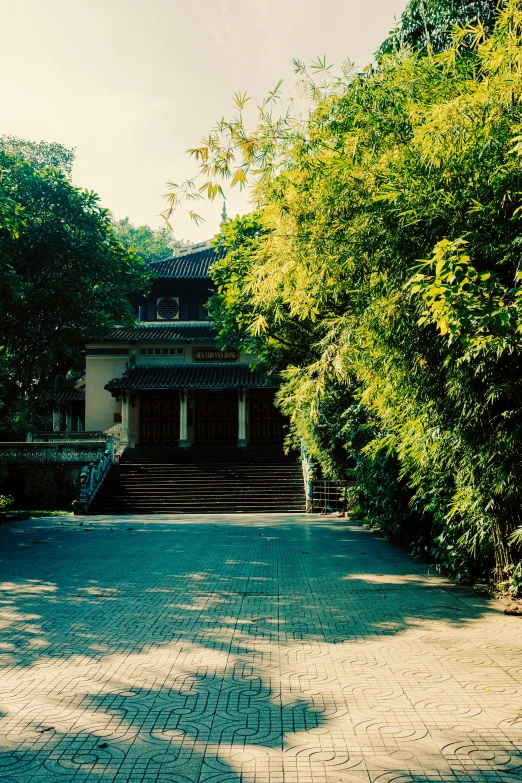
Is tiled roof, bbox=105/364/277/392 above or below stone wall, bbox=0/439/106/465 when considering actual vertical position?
above

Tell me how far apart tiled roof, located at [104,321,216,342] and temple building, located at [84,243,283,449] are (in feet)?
0.15

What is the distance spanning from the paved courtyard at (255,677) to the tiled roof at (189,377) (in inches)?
751

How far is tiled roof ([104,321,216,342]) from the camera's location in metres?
29.4

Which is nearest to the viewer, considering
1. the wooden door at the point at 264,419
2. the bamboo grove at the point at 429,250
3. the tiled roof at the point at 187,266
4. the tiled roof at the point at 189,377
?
the bamboo grove at the point at 429,250

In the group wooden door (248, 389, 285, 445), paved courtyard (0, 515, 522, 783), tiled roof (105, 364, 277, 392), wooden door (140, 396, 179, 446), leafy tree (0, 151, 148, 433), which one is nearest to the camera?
paved courtyard (0, 515, 522, 783)

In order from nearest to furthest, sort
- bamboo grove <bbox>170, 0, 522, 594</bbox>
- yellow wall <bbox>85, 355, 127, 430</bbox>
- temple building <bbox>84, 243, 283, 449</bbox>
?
bamboo grove <bbox>170, 0, 522, 594</bbox>, temple building <bbox>84, 243, 283, 449</bbox>, yellow wall <bbox>85, 355, 127, 430</bbox>

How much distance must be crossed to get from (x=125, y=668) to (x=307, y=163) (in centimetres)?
586

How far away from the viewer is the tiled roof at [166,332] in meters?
29.4

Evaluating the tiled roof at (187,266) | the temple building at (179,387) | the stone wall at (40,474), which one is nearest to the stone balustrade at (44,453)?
the stone wall at (40,474)

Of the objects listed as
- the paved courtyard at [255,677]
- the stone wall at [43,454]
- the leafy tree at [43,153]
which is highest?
the leafy tree at [43,153]

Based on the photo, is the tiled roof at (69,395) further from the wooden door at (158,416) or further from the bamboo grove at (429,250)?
the bamboo grove at (429,250)

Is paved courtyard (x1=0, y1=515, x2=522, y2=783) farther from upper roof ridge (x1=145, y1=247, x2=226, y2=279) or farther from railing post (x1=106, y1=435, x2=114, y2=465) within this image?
upper roof ridge (x1=145, y1=247, x2=226, y2=279)

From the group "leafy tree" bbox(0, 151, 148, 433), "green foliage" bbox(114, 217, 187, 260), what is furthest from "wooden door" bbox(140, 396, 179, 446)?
"green foliage" bbox(114, 217, 187, 260)

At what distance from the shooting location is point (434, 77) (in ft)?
20.6
